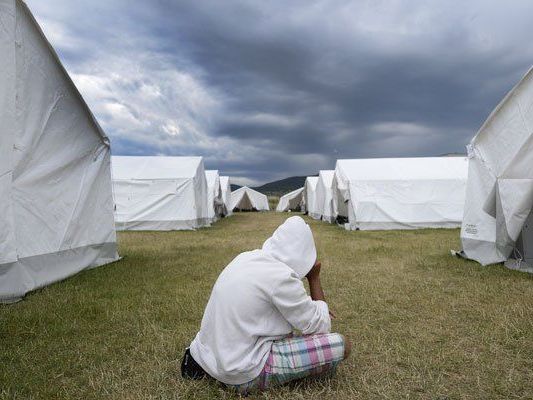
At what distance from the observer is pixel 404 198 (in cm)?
1814

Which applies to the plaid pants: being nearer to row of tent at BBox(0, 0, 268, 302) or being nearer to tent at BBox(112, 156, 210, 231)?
row of tent at BBox(0, 0, 268, 302)

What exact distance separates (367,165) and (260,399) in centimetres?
1782

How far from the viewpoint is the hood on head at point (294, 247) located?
293 centimetres

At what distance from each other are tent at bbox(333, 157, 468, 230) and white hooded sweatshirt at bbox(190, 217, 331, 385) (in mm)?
15207

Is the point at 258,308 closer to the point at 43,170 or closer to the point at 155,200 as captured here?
the point at 43,170

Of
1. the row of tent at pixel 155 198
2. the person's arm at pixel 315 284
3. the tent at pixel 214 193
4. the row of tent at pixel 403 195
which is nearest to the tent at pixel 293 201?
the tent at pixel 214 193

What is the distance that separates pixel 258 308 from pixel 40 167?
17.2 ft

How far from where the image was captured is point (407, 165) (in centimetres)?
1997

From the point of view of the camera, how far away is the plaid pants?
2908mm

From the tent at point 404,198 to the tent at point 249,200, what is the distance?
29.5m

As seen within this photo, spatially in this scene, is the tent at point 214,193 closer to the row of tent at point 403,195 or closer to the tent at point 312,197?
the tent at point 312,197

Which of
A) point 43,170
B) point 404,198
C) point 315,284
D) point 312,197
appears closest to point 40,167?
point 43,170

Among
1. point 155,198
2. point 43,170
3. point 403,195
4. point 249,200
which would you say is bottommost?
point 249,200

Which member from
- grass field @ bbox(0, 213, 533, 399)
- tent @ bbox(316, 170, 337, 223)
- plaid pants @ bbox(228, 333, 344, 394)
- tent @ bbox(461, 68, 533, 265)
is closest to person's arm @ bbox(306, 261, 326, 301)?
plaid pants @ bbox(228, 333, 344, 394)
